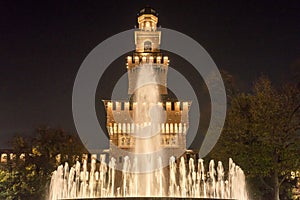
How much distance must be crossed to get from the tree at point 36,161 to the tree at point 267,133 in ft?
53.7

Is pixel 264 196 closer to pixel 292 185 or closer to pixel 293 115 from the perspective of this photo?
pixel 292 185

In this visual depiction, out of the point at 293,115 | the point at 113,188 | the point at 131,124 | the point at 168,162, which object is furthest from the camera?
the point at 131,124

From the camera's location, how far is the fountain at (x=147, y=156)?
29.4 m

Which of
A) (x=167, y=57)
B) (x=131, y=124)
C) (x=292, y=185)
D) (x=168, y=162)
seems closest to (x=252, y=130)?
(x=292, y=185)

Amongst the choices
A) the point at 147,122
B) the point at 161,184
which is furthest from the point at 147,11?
the point at 161,184

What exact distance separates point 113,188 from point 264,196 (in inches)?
599

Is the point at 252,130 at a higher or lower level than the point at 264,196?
higher

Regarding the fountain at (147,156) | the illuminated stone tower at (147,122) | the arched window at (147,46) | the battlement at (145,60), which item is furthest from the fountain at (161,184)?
the arched window at (147,46)

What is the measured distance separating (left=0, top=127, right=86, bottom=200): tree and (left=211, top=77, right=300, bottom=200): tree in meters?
16.4

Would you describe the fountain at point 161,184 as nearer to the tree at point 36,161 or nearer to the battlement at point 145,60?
the tree at point 36,161

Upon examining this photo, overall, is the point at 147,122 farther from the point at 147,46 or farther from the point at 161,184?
the point at 147,46

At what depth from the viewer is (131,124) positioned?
55.4 metres

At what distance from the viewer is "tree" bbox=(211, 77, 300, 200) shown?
2197 cm

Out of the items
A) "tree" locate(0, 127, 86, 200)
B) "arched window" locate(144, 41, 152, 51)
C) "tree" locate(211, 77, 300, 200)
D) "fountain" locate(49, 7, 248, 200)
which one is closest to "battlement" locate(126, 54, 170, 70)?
"fountain" locate(49, 7, 248, 200)
